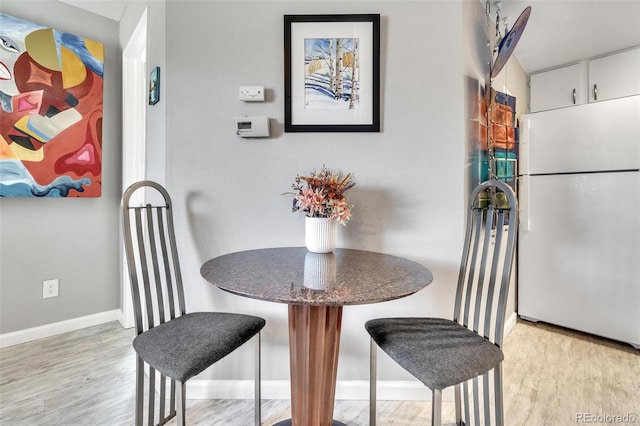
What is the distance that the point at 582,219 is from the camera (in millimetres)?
2303

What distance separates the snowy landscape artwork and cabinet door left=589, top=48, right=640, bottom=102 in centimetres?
238

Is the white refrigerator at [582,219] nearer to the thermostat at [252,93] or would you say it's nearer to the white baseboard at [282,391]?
the white baseboard at [282,391]

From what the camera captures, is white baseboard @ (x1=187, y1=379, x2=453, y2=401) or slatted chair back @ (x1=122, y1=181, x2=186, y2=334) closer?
slatted chair back @ (x1=122, y1=181, x2=186, y2=334)

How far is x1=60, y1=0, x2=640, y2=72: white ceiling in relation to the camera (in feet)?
6.35

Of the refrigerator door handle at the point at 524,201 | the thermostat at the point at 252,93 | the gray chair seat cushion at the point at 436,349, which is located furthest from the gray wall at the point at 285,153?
the refrigerator door handle at the point at 524,201

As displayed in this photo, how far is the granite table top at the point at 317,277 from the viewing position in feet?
2.76

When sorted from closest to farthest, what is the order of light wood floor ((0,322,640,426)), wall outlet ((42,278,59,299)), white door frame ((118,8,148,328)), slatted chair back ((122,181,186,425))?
slatted chair back ((122,181,186,425))
light wood floor ((0,322,640,426))
wall outlet ((42,278,59,299))
white door frame ((118,8,148,328))

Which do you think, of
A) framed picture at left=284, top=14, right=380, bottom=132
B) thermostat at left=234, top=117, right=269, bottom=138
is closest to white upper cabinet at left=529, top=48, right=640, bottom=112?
framed picture at left=284, top=14, right=380, bottom=132

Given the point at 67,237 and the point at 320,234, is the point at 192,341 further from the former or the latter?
the point at 67,237

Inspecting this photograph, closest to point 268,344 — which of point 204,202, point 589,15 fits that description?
point 204,202

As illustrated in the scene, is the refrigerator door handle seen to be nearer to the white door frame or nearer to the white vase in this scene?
the white vase

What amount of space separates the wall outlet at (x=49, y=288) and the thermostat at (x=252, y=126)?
6.35ft

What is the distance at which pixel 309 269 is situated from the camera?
3.63 feet

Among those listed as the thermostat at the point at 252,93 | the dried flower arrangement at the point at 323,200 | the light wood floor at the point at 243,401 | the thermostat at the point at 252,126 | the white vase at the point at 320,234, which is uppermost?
the thermostat at the point at 252,93
